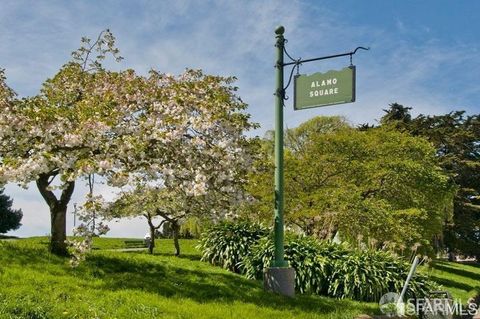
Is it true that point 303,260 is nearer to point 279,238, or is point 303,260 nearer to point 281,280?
point 281,280

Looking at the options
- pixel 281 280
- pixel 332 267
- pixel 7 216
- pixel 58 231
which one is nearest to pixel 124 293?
pixel 281 280

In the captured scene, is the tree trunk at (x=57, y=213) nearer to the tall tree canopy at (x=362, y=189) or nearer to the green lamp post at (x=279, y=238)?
the green lamp post at (x=279, y=238)

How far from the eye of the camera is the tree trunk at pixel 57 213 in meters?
14.9

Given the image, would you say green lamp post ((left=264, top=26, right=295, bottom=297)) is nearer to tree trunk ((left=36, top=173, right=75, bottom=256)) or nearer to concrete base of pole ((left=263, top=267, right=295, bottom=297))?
concrete base of pole ((left=263, top=267, right=295, bottom=297))

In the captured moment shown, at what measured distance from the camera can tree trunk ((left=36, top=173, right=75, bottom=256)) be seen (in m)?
14.9

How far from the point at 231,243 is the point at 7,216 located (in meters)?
28.9

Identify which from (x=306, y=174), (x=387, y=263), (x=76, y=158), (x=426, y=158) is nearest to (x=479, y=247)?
(x=426, y=158)

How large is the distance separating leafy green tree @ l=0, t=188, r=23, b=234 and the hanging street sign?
3555 cm

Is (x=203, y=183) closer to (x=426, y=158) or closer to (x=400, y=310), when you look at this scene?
(x=400, y=310)

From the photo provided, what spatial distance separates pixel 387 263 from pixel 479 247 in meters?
45.0

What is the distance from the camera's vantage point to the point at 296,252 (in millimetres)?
17391

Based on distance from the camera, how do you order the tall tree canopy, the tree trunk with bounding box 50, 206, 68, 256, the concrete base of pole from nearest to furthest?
1. the concrete base of pole
2. the tree trunk with bounding box 50, 206, 68, 256
3. the tall tree canopy

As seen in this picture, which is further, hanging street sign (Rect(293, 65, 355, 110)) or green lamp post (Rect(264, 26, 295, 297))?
green lamp post (Rect(264, 26, 295, 297))

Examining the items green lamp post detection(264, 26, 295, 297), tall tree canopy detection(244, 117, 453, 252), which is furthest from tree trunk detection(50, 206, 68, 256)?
tall tree canopy detection(244, 117, 453, 252)
